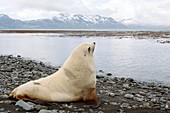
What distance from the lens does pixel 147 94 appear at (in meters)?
11.1

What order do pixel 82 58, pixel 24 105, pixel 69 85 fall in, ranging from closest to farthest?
1. pixel 24 105
2. pixel 69 85
3. pixel 82 58

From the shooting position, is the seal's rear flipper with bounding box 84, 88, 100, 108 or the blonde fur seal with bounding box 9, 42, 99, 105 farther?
the seal's rear flipper with bounding box 84, 88, 100, 108

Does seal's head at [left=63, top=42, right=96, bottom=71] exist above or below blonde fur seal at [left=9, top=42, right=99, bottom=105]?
above

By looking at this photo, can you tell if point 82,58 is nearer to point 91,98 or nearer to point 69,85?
point 69,85

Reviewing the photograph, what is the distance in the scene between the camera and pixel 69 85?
8398 mm

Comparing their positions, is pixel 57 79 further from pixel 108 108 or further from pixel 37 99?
pixel 108 108

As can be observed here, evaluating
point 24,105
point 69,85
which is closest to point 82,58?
point 69,85

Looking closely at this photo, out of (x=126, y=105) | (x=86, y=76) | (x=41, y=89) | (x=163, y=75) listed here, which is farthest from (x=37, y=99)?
(x=163, y=75)

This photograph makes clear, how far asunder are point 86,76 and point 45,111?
74.5 inches

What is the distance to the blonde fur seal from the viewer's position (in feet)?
26.9

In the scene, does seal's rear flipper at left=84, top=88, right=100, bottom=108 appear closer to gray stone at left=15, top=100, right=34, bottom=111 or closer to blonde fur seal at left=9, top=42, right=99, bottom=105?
blonde fur seal at left=9, top=42, right=99, bottom=105

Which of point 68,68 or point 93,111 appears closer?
point 93,111

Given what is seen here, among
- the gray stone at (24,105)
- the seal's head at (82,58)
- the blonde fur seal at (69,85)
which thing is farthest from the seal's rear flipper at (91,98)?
the gray stone at (24,105)

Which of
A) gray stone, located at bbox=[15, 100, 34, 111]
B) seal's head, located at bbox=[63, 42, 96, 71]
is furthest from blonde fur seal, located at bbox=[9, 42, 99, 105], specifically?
gray stone, located at bbox=[15, 100, 34, 111]
